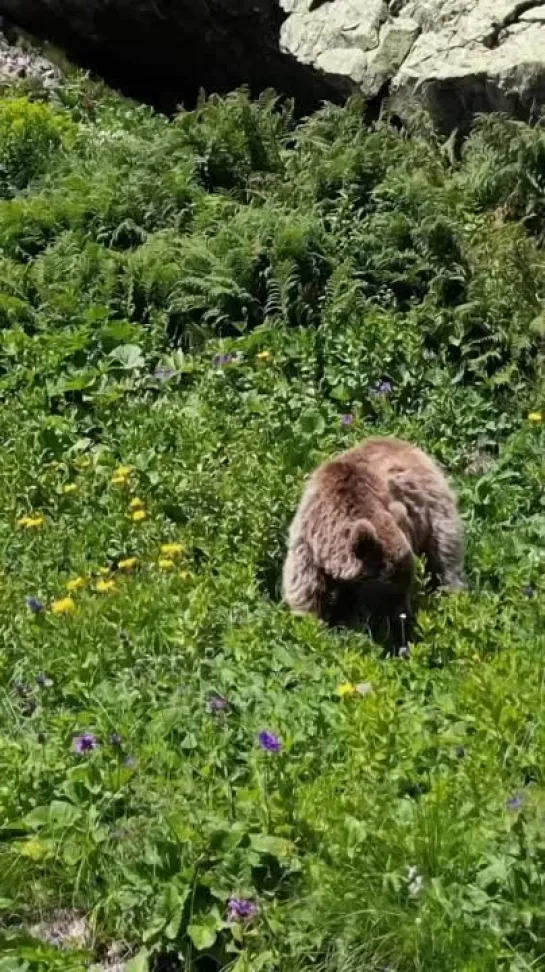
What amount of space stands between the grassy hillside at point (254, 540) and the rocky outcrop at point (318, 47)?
913 millimetres

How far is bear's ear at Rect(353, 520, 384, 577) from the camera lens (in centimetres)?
616

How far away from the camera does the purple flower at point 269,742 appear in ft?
16.1

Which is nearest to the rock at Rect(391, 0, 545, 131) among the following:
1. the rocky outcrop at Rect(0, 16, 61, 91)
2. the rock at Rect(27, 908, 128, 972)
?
the rocky outcrop at Rect(0, 16, 61, 91)

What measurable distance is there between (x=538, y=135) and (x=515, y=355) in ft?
9.92

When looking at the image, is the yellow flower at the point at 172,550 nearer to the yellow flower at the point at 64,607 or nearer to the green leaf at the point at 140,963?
the yellow flower at the point at 64,607

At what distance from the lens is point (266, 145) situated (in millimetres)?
12672

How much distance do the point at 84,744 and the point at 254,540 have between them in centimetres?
241

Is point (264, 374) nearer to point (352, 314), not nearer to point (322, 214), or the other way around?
point (352, 314)

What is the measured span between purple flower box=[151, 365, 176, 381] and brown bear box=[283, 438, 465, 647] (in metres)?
2.86

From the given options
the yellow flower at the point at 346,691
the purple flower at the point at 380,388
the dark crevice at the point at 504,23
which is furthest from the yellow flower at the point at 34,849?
the dark crevice at the point at 504,23

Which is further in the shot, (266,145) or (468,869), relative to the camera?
(266,145)

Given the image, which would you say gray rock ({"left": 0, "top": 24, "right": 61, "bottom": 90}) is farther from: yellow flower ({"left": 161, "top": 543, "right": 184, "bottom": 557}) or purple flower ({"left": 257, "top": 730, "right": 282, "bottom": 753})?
purple flower ({"left": 257, "top": 730, "right": 282, "bottom": 753})

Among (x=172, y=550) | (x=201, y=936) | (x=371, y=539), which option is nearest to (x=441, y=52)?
(x=172, y=550)

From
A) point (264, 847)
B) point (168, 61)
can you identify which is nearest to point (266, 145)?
point (168, 61)
